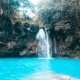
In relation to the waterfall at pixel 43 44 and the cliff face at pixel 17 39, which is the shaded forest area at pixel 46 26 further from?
the waterfall at pixel 43 44

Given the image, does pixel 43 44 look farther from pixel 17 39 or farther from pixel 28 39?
pixel 17 39

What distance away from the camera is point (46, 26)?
16406mm

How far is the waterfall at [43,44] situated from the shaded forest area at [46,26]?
0.59 m

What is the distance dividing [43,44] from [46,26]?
2542 millimetres

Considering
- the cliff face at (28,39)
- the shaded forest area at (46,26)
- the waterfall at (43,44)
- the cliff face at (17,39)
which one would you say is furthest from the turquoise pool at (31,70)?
the waterfall at (43,44)

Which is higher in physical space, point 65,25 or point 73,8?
point 73,8

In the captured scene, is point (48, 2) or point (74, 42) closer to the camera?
point (74, 42)

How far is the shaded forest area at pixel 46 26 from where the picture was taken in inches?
593

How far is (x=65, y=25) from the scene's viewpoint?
14906mm

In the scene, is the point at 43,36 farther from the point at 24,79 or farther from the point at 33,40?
the point at 24,79

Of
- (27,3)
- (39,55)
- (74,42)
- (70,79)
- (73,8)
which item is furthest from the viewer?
(27,3)

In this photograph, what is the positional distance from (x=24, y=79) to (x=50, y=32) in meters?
12.1

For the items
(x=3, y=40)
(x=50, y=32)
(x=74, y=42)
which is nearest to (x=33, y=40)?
(x=50, y=32)

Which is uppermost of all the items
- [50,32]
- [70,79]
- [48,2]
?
[48,2]
